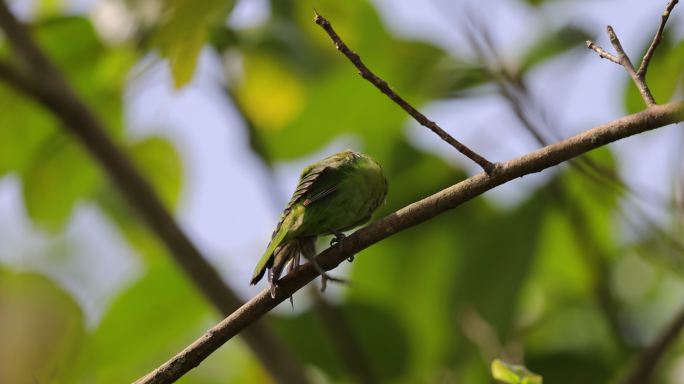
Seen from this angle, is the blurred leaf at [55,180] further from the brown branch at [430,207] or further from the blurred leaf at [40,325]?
the brown branch at [430,207]

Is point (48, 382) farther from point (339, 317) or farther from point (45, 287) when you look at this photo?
point (339, 317)

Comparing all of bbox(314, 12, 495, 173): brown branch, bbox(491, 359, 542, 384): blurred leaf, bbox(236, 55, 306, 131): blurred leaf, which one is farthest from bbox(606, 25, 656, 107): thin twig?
bbox(236, 55, 306, 131): blurred leaf

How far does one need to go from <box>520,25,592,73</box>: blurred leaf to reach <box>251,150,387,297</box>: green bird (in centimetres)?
131

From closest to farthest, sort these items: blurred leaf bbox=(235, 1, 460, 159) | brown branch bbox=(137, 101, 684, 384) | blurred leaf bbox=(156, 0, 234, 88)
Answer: brown branch bbox=(137, 101, 684, 384) < blurred leaf bbox=(156, 0, 234, 88) < blurred leaf bbox=(235, 1, 460, 159)

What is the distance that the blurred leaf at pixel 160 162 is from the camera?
4.33 metres

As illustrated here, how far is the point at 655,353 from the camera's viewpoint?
2.93 m

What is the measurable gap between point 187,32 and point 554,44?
1.61m

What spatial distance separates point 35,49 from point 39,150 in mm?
496

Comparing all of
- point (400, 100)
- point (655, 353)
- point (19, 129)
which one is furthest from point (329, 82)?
point (400, 100)

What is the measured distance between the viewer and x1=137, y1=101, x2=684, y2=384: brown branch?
1761 mm

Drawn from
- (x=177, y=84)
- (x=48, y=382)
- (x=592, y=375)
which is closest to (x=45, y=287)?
(x=48, y=382)

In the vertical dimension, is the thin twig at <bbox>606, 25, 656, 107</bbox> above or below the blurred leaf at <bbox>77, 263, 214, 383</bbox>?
above

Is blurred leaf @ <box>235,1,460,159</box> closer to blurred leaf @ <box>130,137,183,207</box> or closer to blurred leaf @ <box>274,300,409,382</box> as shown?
blurred leaf @ <box>130,137,183,207</box>

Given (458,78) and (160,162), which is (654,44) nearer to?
(458,78)
